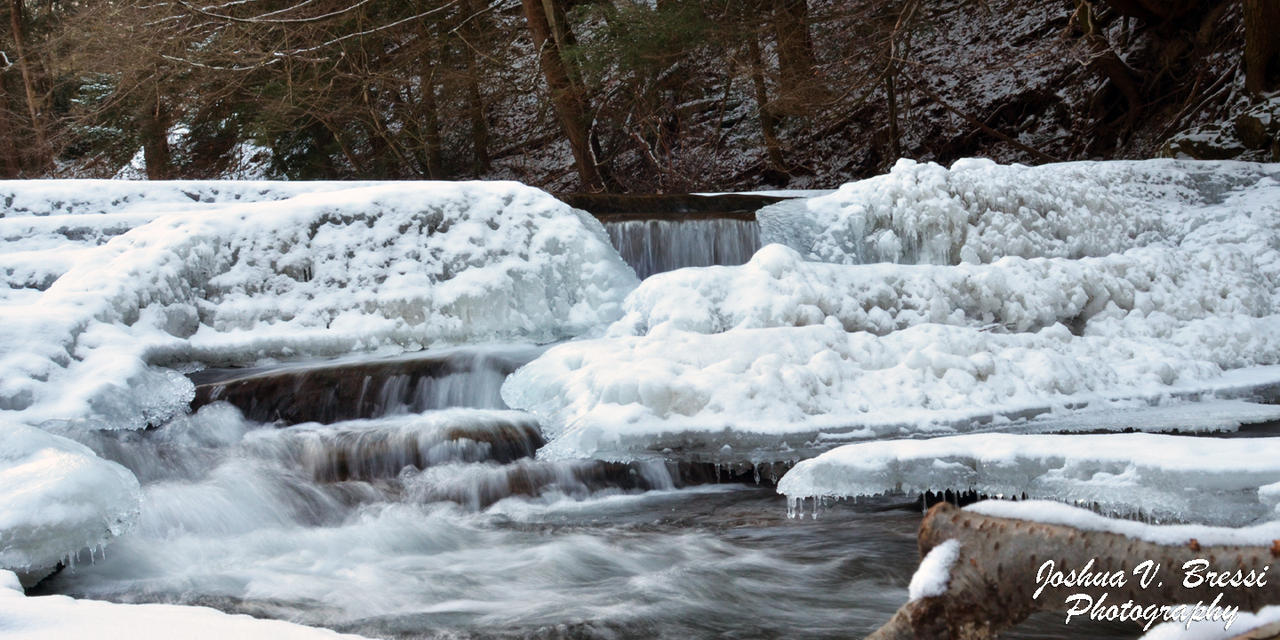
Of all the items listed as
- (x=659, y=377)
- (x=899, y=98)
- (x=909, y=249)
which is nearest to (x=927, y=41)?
(x=899, y=98)

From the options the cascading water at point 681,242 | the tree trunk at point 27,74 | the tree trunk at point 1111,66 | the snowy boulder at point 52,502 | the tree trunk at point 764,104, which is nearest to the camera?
the snowy boulder at point 52,502

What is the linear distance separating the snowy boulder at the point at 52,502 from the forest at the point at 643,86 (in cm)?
839

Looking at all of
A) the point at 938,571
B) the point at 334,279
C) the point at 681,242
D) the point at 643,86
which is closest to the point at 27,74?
the point at 643,86

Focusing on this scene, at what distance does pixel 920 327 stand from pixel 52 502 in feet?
12.4

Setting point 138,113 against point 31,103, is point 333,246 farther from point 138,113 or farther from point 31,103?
point 31,103

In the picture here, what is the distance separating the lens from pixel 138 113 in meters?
12.9

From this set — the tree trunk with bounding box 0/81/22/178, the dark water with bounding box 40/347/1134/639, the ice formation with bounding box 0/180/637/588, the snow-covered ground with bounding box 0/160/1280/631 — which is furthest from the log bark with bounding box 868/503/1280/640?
the tree trunk with bounding box 0/81/22/178

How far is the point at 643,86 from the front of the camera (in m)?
12.7

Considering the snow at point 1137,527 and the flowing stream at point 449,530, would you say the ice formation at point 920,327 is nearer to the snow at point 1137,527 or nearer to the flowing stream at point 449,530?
the flowing stream at point 449,530

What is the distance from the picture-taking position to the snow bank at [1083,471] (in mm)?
2617

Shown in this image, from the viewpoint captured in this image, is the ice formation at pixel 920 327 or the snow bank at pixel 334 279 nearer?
the ice formation at pixel 920 327

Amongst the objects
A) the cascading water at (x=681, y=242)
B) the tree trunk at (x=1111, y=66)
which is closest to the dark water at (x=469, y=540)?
the cascading water at (x=681, y=242)

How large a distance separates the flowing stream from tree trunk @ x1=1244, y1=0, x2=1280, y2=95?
24.0ft

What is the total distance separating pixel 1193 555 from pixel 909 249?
5360 millimetres
